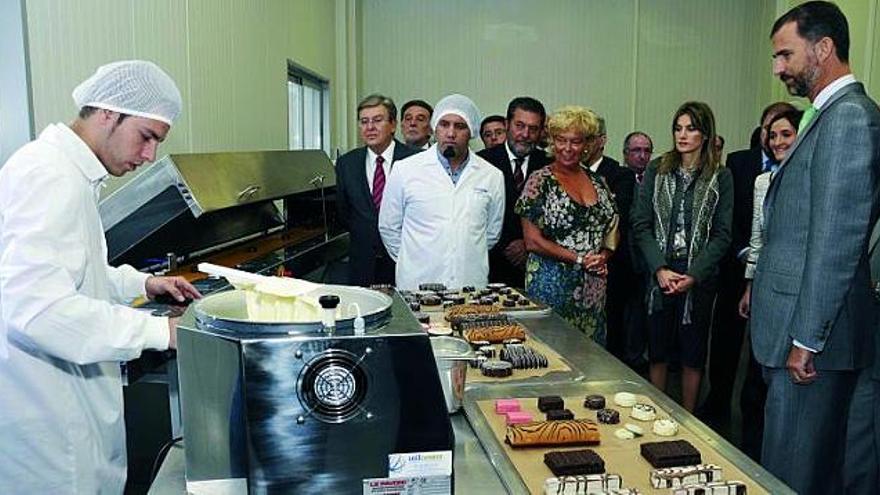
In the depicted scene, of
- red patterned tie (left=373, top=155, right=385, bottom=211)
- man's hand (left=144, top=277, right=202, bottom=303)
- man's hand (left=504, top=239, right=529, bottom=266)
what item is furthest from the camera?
red patterned tie (left=373, top=155, right=385, bottom=211)

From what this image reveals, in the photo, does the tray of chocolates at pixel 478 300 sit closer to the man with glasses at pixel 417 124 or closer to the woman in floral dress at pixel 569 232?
the woman in floral dress at pixel 569 232

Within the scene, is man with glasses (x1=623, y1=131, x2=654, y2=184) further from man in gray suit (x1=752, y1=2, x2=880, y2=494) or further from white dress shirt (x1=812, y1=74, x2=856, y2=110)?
white dress shirt (x1=812, y1=74, x2=856, y2=110)

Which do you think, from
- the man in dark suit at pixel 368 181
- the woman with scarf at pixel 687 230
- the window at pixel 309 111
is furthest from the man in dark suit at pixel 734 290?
the window at pixel 309 111

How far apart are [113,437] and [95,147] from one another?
0.59 meters

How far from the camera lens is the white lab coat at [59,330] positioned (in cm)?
121

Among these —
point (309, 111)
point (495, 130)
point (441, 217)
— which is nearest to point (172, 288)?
point (441, 217)

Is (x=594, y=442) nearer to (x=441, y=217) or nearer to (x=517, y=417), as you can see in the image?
(x=517, y=417)

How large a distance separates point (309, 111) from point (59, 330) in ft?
15.2

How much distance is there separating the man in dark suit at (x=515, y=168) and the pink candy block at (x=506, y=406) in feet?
5.99

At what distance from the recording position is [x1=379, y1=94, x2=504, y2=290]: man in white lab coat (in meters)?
2.64

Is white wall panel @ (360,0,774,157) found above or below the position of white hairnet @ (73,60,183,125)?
above

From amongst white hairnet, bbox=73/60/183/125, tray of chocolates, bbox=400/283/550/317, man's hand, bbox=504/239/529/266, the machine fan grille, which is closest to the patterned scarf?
man's hand, bbox=504/239/529/266

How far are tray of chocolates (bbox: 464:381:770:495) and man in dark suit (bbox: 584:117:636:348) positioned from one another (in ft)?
6.46

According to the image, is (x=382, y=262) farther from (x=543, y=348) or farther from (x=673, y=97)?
(x=673, y=97)
